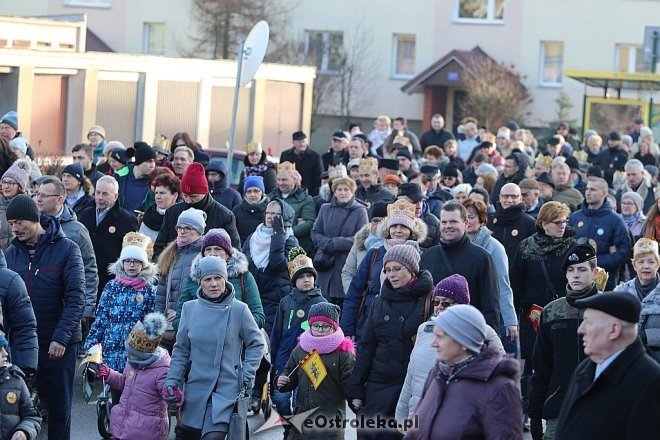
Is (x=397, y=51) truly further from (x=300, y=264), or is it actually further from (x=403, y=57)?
(x=300, y=264)

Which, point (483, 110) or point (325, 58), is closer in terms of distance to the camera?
point (483, 110)

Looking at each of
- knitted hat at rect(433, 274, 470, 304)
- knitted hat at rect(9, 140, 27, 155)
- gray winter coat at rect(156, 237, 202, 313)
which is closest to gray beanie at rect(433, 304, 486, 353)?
knitted hat at rect(433, 274, 470, 304)

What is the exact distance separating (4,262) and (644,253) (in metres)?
4.64

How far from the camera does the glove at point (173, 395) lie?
30.1ft

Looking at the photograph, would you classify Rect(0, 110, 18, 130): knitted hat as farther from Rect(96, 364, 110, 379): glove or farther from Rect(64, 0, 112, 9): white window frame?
Rect(64, 0, 112, 9): white window frame

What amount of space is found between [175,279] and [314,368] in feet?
5.68

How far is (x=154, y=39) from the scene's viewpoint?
5103cm

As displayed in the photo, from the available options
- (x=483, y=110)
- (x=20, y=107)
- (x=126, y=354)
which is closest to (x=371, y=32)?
(x=483, y=110)

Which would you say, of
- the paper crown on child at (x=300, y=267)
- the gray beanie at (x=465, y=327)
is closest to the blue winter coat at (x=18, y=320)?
the paper crown on child at (x=300, y=267)

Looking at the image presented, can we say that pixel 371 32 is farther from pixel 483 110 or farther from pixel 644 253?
pixel 644 253

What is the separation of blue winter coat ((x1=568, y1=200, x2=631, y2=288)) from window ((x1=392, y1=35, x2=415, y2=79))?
118 ft

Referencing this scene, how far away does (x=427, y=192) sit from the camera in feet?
52.7

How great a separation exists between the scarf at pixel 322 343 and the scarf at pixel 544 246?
2.71 meters

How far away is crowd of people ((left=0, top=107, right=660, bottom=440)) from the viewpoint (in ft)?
20.7
